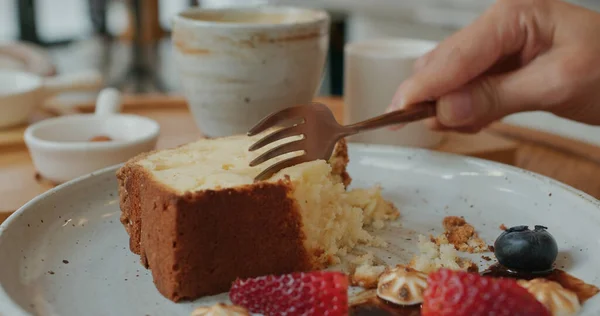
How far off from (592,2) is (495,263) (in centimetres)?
221

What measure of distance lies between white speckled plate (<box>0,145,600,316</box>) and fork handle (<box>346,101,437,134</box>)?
0.53ft

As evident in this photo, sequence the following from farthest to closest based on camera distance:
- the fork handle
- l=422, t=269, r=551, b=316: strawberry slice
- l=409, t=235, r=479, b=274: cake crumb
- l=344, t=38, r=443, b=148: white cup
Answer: l=344, t=38, r=443, b=148: white cup → the fork handle → l=409, t=235, r=479, b=274: cake crumb → l=422, t=269, r=551, b=316: strawberry slice

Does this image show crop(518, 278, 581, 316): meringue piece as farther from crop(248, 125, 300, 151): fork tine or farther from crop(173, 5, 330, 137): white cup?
crop(173, 5, 330, 137): white cup

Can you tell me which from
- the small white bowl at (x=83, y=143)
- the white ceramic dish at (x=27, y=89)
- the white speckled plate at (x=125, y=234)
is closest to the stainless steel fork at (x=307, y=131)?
the white speckled plate at (x=125, y=234)

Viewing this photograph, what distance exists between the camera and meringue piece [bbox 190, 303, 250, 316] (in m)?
0.91

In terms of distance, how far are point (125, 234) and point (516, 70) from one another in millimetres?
847

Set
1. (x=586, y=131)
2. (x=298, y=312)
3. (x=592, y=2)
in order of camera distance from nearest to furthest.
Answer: (x=298, y=312) < (x=586, y=131) < (x=592, y=2)

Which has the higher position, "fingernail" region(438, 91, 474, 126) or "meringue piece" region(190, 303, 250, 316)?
"fingernail" region(438, 91, 474, 126)

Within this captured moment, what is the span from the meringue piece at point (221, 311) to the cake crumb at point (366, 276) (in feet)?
0.68

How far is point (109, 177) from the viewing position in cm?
134

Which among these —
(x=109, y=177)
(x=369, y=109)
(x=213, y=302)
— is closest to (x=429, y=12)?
(x=369, y=109)

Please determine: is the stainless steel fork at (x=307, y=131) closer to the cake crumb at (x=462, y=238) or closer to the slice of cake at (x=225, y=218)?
the slice of cake at (x=225, y=218)

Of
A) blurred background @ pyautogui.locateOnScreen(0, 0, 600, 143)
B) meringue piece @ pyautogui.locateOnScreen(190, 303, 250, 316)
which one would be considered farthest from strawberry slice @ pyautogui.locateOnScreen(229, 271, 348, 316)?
blurred background @ pyautogui.locateOnScreen(0, 0, 600, 143)

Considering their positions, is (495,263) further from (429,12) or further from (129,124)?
(429,12)
